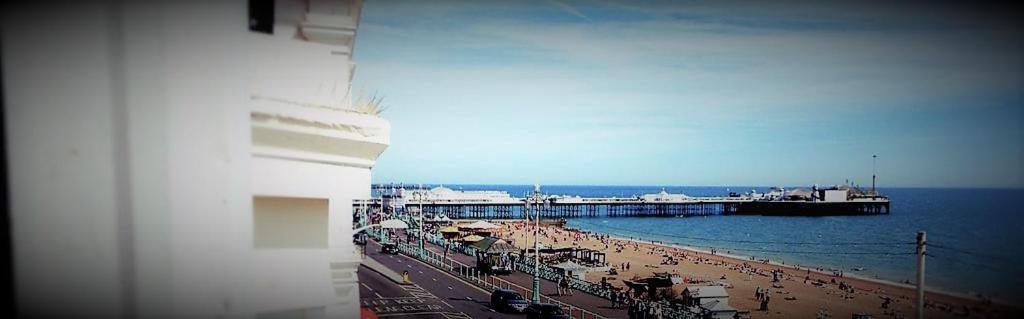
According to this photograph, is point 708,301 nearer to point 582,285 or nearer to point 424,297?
point 582,285

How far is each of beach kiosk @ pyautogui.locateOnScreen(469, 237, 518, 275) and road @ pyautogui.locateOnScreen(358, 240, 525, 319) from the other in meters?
1.74

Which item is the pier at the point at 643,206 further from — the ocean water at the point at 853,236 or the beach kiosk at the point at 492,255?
the beach kiosk at the point at 492,255

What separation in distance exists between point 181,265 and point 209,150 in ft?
0.72

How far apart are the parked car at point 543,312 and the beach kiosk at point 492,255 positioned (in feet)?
28.3

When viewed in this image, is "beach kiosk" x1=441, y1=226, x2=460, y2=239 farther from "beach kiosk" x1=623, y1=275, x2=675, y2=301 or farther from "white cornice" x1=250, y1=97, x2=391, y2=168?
"white cornice" x1=250, y1=97, x2=391, y2=168

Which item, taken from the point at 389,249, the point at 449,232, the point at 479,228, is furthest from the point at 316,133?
the point at 479,228

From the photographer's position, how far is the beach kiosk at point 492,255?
24984 mm

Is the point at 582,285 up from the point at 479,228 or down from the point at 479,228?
down

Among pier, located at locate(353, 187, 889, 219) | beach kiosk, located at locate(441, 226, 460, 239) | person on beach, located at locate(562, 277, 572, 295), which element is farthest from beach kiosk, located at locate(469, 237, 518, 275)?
pier, located at locate(353, 187, 889, 219)

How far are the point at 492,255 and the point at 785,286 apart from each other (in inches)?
573

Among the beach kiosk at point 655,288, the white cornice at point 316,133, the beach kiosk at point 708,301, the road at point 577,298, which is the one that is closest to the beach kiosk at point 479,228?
the road at point 577,298

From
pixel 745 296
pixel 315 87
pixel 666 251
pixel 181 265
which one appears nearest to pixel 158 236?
pixel 181 265

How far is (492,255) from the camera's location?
26406mm

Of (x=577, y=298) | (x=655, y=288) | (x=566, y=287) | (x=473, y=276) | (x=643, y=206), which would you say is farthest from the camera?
(x=643, y=206)
